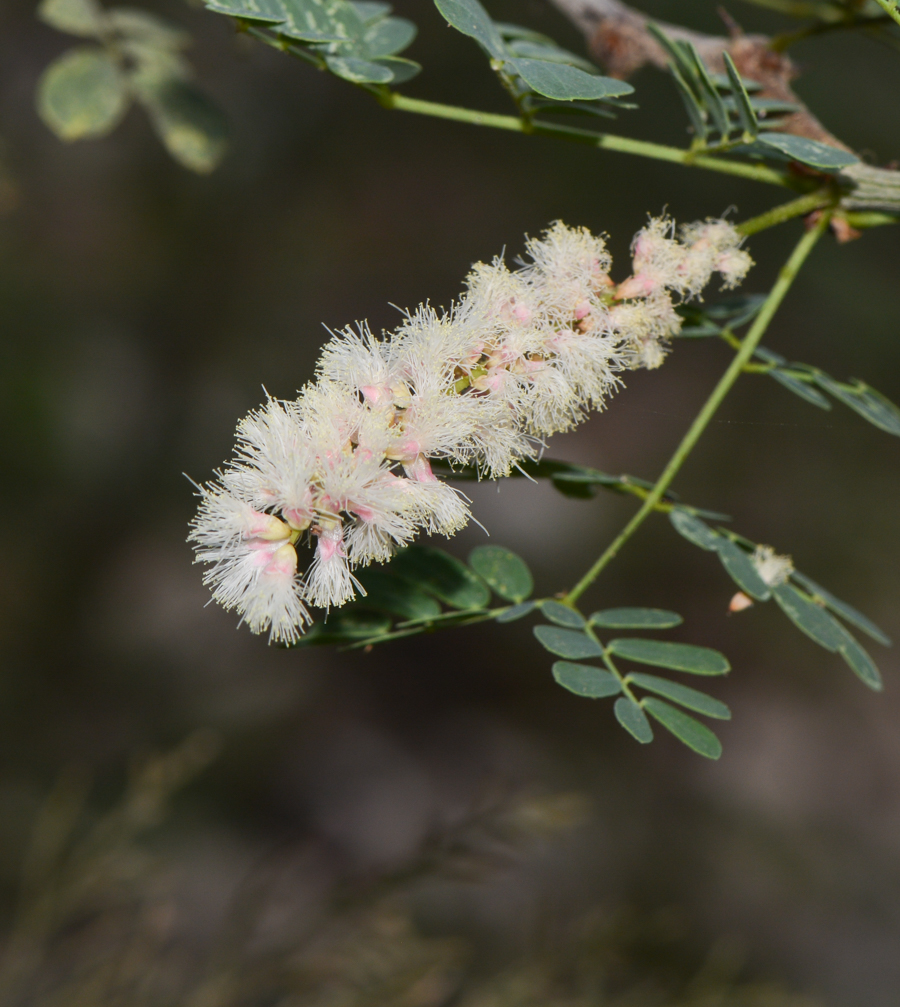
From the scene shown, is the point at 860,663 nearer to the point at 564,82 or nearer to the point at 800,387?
the point at 800,387

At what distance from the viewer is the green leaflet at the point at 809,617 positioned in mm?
837

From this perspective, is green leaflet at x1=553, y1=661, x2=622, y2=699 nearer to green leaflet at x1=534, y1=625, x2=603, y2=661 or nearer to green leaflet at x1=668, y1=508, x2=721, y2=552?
green leaflet at x1=534, y1=625, x2=603, y2=661

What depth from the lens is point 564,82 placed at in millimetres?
701

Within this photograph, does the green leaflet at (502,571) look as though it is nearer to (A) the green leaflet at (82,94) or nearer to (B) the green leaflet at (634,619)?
(B) the green leaflet at (634,619)

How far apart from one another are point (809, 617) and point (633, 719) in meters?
0.26

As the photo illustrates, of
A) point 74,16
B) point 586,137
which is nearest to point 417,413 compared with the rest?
point 586,137

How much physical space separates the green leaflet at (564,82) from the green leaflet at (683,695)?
512 millimetres

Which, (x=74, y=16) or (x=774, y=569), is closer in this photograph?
(x=774, y=569)

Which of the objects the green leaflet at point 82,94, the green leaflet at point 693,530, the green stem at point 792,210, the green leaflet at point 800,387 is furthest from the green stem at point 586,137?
the green leaflet at point 82,94

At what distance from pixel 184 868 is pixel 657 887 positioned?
158 cm

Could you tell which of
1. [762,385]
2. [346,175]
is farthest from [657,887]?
[346,175]

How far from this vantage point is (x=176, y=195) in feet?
11.4

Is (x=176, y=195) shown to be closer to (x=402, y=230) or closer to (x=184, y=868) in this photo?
(x=402, y=230)

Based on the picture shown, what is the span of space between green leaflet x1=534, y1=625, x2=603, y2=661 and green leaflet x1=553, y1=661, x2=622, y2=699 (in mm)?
12
